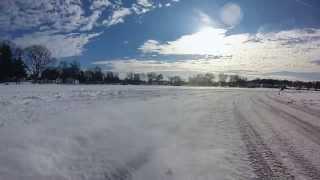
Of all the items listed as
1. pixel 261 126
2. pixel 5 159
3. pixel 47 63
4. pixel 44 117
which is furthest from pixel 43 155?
pixel 47 63

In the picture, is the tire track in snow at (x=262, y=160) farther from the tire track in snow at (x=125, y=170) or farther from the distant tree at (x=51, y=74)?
the distant tree at (x=51, y=74)

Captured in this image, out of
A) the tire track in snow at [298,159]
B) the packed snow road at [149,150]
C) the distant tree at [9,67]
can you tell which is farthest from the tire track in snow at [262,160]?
the distant tree at [9,67]

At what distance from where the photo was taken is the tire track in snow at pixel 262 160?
6223 millimetres

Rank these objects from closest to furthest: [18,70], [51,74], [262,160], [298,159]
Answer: [262,160]
[298,159]
[18,70]
[51,74]

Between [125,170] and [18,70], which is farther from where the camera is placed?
[18,70]

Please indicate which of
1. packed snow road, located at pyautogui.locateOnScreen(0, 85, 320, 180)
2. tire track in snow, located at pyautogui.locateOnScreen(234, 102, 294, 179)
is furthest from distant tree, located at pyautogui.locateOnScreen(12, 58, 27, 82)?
tire track in snow, located at pyautogui.locateOnScreen(234, 102, 294, 179)

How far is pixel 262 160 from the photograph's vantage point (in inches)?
287

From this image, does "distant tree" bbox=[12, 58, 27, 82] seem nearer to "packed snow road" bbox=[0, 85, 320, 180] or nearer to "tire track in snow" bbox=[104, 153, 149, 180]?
"packed snow road" bbox=[0, 85, 320, 180]

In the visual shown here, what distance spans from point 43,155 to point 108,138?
2614 mm

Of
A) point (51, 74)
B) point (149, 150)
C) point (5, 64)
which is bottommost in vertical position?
point (149, 150)

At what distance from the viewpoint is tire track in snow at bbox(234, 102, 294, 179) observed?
6223 millimetres

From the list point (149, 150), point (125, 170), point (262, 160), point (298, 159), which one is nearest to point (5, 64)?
point (149, 150)

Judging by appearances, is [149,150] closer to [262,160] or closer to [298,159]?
[262,160]

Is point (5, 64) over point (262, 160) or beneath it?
over
